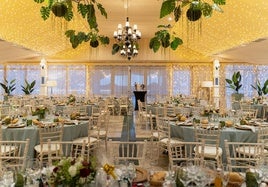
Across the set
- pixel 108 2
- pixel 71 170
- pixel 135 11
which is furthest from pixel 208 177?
pixel 135 11

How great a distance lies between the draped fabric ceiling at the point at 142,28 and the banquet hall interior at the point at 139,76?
53 mm

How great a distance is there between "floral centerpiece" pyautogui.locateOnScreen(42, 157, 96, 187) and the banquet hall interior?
1.64ft

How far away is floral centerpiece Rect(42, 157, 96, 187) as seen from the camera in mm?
1947

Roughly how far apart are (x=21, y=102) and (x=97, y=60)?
629 cm

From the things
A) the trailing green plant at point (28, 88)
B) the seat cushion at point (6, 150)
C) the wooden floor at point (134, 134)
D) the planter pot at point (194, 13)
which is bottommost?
the wooden floor at point (134, 134)

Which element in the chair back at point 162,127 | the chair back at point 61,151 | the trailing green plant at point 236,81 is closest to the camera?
the chair back at point 61,151

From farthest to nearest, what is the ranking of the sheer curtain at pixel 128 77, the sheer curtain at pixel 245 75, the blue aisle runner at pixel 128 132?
the sheer curtain at pixel 245 75, the sheer curtain at pixel 128 77, the blue aisle runner at pixel 128 132

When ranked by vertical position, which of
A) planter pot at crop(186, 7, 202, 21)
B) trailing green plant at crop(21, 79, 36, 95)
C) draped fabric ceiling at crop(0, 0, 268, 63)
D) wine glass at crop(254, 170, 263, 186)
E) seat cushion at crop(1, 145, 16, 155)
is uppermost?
draped fabric ceiling at crop(0, 0, 268, 63)

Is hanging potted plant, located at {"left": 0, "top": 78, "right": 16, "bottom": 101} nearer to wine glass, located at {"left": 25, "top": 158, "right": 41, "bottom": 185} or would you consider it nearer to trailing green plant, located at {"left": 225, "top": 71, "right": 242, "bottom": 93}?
trailing green plant, located at {"left": 225, "top": 71, "right": 242, "bottom": 93}

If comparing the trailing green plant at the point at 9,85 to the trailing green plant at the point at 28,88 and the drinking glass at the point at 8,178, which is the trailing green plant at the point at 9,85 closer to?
the trailing green plant at the point at 28,88

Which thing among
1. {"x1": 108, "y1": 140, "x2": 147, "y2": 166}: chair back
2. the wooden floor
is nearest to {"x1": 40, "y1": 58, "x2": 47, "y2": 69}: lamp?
the wooden floor

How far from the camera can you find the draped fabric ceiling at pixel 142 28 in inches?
327

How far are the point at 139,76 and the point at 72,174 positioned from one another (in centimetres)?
1582

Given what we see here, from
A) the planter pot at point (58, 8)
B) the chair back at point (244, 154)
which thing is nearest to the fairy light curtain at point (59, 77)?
the chair back at point (244, 154)
